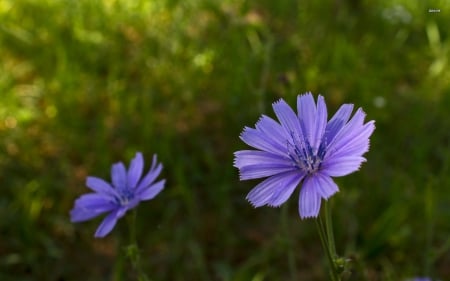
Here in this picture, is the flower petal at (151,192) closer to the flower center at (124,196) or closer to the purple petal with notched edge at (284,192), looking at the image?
the flower center at (124,196)

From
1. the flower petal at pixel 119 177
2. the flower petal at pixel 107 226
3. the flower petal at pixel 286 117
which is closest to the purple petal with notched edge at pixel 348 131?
the flower petal at pixel 286 117

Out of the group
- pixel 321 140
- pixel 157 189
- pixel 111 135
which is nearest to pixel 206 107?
A: pixel 111 135

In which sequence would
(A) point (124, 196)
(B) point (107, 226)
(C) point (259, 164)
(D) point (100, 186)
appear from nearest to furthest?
(C) point (259, 164), (B) point (107, 226), (A) point (124, 196), (D) point (100, 186)

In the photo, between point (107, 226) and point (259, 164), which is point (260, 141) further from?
point (107, 226)

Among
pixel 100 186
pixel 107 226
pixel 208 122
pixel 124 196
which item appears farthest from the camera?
pixel 208 122

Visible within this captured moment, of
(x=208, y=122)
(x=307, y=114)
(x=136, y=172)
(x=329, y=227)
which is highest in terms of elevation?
(x=208, y=122)

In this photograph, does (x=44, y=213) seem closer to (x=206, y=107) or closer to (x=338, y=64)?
(x=206, y=107)

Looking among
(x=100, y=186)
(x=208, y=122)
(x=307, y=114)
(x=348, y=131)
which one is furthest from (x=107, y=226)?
(x=208, y=122)
